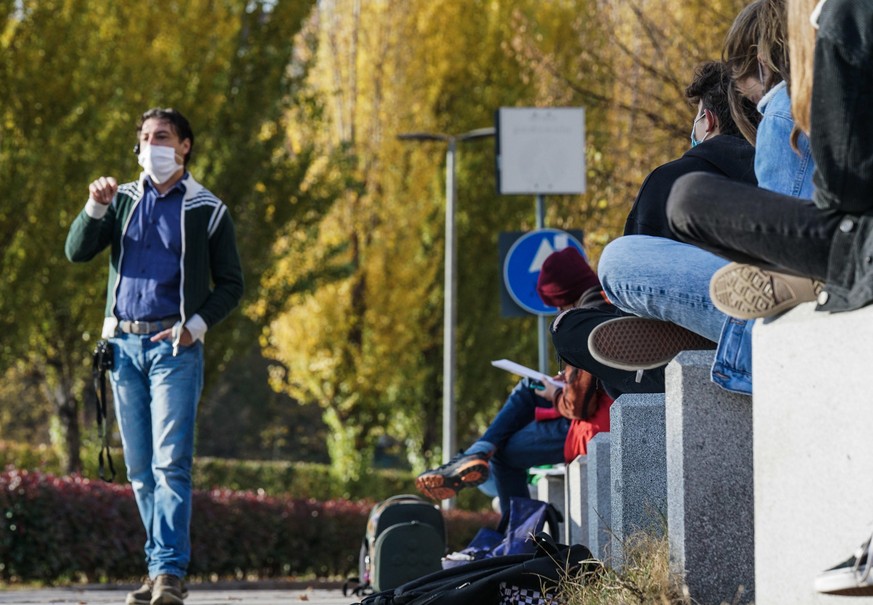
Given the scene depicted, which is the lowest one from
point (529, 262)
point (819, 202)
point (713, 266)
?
point (529, 262)

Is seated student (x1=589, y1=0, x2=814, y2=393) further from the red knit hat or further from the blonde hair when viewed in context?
the red knit hat

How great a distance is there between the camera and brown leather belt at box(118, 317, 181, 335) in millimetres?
6934

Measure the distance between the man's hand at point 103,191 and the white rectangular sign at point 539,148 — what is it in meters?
7.32

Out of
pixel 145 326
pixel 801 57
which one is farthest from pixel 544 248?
pixel 801 57

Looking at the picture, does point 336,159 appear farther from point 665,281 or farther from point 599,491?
point 665,281

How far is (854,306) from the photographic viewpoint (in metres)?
3.03

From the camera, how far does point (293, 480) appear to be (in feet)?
93.0

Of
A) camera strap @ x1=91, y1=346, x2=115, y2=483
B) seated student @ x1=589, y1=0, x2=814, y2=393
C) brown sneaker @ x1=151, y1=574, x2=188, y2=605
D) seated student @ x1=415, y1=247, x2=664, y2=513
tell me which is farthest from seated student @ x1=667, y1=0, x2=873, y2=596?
camera strap @ x1=91, y1=346, x2=115, y2=483

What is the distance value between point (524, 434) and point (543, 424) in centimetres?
Answer: 11

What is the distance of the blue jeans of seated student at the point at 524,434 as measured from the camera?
7.71 meters

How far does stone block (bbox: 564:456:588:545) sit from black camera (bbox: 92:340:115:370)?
209 centimetres

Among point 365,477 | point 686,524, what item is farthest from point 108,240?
point 365,477

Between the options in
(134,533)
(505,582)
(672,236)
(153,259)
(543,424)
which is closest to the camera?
(505,582)

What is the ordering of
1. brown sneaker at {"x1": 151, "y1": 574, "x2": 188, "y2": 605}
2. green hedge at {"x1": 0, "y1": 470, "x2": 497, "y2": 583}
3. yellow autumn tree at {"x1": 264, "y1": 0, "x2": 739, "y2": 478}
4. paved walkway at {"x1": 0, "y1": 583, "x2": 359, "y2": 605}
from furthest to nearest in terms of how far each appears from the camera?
yellow autumn tree at {"x1": 264, "y1": 0, "x2": 739, "y2": 478}
green hedge at {"x1": 0, "y1": 470, "x2": 497, "y2": 583}
paved walkway at {"x1": 0, "y1": 583, "x2": 359, "y2": 605}
brown sneaker at {"x1": 151, "y1": 574, "x2": 188, "y2": 605}
